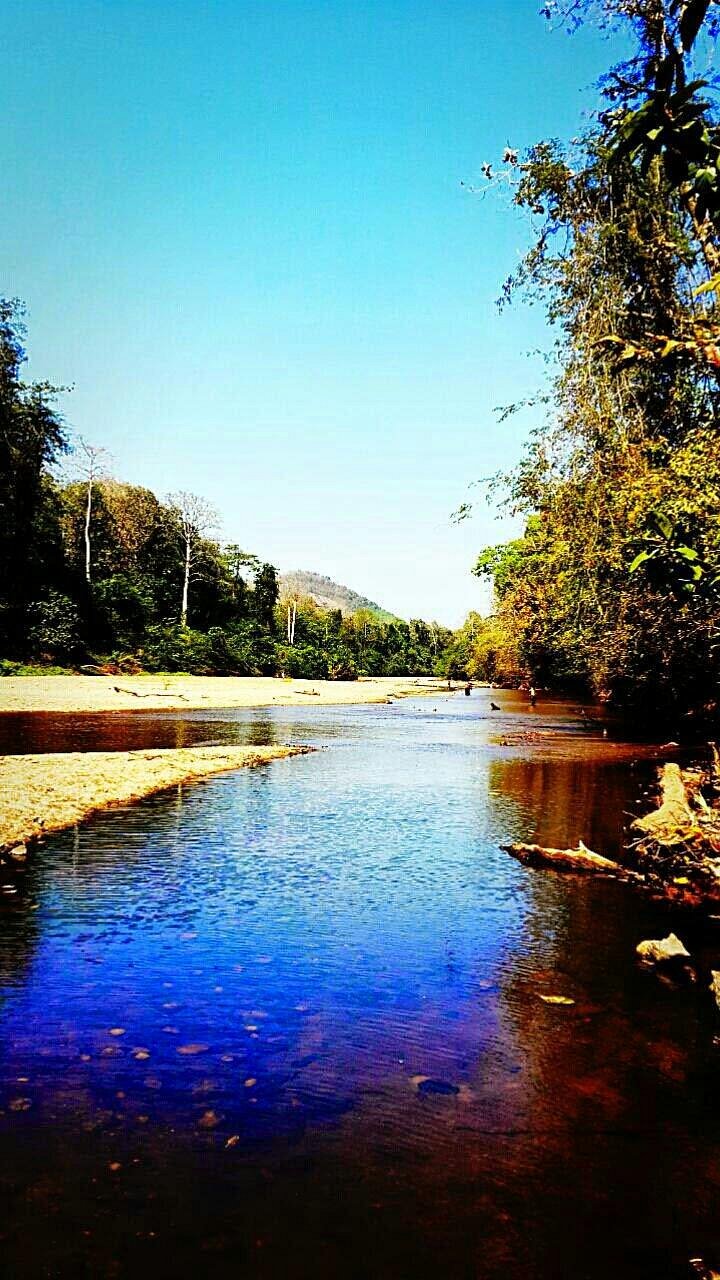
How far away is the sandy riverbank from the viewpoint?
39844mm

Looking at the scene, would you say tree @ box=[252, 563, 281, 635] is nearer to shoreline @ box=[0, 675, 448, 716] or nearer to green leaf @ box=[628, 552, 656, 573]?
shoreline @ box=[0, 675, 448, 716]

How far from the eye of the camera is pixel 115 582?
66562 mm

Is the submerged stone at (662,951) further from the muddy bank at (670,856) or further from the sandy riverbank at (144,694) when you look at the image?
the sandy riverbank at (144,694)

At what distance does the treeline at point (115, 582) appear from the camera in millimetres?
47312

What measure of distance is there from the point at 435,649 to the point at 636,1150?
16773cm

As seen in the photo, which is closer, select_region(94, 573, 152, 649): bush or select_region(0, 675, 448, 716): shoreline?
select_region(0, 675, 448, 716): shoreline

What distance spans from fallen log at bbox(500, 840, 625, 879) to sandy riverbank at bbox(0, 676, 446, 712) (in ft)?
99.9

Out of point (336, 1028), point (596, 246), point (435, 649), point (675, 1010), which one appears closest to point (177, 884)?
point (336, 1028)

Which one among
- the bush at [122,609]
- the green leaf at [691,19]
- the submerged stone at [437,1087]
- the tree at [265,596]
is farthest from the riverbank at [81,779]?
the tree at [265,596]

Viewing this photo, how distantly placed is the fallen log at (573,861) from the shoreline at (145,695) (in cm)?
3016

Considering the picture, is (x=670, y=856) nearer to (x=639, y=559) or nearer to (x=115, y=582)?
(x=639, y=559)

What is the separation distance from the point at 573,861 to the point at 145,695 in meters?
38.6

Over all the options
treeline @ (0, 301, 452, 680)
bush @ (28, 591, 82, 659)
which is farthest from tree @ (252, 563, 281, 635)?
bush @ (28, 591, 82, 659)

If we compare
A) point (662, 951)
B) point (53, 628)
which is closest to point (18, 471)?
point (53, 628)
